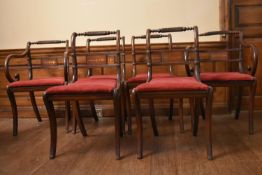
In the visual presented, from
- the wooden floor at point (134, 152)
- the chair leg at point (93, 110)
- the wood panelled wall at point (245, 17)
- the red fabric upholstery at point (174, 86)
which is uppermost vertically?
the wood panelled wall at point (245, 17)

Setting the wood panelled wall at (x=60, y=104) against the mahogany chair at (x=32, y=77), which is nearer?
the mahogany chair at (x=32, y=77)

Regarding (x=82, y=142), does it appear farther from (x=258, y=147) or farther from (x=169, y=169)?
(x=258, y=147)

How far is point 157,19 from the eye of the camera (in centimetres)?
344

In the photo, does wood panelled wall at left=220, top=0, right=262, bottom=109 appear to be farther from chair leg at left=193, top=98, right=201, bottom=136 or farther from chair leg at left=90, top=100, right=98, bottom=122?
chair leg at left=90, top=100, right=98, bottom=122

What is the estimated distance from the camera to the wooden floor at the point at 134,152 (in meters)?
1.86

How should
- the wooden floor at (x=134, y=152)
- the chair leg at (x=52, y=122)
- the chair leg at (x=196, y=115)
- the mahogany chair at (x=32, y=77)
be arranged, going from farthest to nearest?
the mahogany chair at (x=32, y=77), the chair leg at (x=196, y=115), the chair leg at (x=52, y=122), the wooden floor at (x=134, y=152)

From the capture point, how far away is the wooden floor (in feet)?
6.11

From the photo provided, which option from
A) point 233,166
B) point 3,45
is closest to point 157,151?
point 233,166

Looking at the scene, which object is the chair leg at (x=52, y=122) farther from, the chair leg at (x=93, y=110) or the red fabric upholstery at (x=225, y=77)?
the red fabric upholstery at (x=225, y=77)

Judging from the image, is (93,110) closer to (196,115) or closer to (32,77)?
(32,77)

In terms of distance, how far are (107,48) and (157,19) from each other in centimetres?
62

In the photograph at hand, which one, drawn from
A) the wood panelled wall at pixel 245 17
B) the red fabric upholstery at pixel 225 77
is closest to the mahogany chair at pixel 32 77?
the red fabric upholstery at pixel 225 77

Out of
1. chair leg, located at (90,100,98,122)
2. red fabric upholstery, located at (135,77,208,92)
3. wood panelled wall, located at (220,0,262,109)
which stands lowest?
chair leg, located at (90,100,98,122)

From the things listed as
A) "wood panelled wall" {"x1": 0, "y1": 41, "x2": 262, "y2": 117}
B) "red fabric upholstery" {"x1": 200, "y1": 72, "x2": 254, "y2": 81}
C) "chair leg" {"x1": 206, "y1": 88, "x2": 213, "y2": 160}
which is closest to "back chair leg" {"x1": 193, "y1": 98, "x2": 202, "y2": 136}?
"red fabric upholstery" {"x1": 200, "y1": 72, "x2": 254, "y2": 81}
